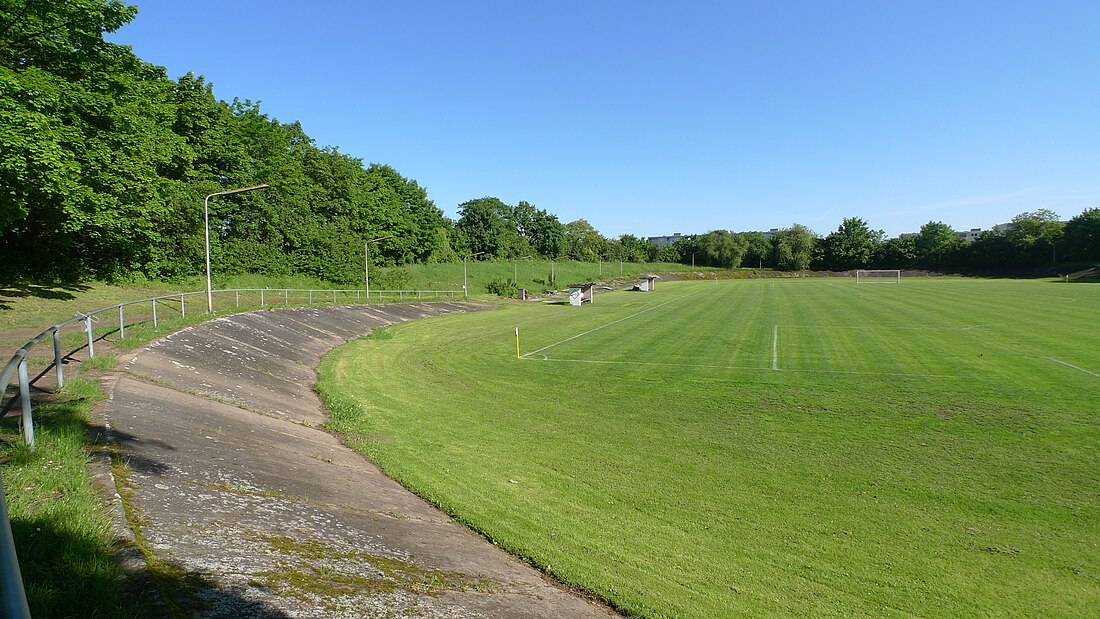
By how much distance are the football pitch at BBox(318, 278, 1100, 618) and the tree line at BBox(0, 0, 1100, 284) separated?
45.9 feet

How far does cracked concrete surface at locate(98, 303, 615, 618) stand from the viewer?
4.68 meters

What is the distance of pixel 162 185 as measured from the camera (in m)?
35.8

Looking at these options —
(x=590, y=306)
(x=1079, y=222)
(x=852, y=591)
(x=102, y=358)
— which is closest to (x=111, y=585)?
(x=852, y=591)

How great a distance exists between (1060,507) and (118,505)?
12310 mm

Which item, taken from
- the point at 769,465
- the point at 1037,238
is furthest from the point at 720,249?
the point at 769,465

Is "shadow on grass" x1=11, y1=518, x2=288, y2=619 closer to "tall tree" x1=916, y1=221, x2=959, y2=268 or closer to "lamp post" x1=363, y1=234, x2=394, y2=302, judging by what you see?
"lamp post" x1=363, y1=234, x2=394, y2=302

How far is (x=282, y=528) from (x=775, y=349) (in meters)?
22.7

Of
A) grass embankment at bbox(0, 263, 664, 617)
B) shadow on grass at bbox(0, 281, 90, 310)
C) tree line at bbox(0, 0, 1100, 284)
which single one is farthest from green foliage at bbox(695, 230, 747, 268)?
grass embankment at bbox(0, 263, 664, 617)

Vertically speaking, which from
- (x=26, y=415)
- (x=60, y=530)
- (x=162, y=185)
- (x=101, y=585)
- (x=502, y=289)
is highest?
(x=162, y=185)

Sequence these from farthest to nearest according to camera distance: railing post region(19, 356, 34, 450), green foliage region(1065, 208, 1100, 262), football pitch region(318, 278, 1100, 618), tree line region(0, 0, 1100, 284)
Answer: green foliage region(1065, 208, 1100, 262), tree line region(0, 0, 1100, 284), football pitch region(318, 278, 1100, 618), railing post region(19, 356, 34, 450)

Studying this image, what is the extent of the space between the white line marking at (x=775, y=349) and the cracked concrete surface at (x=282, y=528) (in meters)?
15.9

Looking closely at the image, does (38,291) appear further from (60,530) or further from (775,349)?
(775,349)

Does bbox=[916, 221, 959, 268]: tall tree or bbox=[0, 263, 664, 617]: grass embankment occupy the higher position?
bbox=[916, 221, 959, 268]: tall tree

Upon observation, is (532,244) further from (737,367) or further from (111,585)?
(111,585)
